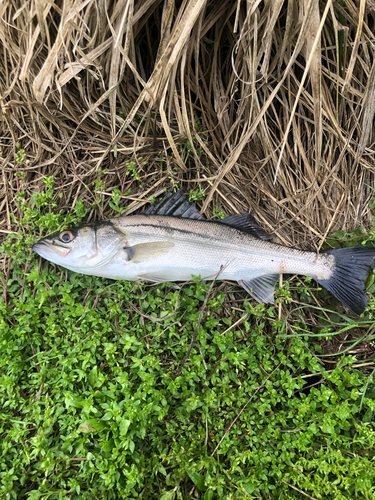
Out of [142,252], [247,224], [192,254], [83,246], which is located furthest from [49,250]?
[247,224]

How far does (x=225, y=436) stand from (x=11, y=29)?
4.29m

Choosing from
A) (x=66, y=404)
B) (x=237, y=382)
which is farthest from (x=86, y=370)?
(x=237, y=382)

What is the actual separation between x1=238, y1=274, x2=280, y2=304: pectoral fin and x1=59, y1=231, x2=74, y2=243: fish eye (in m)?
1.82

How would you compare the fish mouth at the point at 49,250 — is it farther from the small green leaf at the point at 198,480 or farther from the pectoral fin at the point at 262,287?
the small green leaf at the point at 198,480

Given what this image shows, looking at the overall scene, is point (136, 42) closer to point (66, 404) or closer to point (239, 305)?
point (239, 305)

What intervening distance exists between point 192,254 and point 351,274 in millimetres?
1687

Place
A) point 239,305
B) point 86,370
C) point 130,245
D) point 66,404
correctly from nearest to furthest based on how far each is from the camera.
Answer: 1. point 66,404
2. point 86,370
3. point 130,245
4. point 239,305

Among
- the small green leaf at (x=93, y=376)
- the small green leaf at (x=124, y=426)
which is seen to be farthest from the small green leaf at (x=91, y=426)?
the small green leaf at (x=93, y=376)

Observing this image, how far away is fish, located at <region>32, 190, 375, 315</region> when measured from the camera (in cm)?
290

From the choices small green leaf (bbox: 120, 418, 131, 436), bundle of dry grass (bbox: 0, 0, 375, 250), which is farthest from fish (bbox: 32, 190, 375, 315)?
small green leaf (bbox: 120, 418, 131, 436)

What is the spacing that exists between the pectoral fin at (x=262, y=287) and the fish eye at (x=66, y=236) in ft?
5.97

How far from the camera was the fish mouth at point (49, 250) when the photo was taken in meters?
2.84

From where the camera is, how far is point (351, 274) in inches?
119

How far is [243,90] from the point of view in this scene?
3059mm
